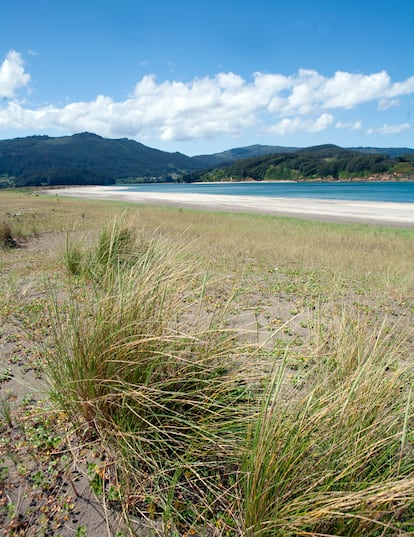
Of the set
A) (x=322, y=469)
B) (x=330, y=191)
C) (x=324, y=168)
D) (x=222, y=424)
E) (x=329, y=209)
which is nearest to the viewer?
(x=322, y=469)

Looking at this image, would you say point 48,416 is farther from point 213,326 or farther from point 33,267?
point 33,267

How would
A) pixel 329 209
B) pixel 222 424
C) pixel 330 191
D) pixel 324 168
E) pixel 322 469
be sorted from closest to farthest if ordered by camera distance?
1. pixel 322 469
2. pixel 222 424
3. pixel 329 209
4. pixel 330 191
5. pixel 324 168

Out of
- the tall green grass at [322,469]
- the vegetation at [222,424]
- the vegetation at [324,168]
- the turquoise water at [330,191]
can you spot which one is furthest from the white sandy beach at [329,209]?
the vegetation at [324,168]

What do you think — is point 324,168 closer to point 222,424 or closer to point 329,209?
point 329,209

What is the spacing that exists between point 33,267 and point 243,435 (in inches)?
291

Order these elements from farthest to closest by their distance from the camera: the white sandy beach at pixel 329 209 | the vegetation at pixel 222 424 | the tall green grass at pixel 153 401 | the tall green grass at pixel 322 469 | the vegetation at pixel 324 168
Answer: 1. the vegetation at pixel 324 168
2. the white sandy beach at pixel 329 209
3. the tall green grass at pixel 153 401
4. the vegetation at pixel 222 424
5. the tall green grass at pixel 322 469

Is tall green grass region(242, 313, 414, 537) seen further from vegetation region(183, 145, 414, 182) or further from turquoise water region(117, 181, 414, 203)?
vegetation region(183, 145, 414, 182)

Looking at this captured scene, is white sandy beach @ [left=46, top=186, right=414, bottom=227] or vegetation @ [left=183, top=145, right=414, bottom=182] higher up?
vegetation @ [left=183, top=145, right=414, bottom=182]

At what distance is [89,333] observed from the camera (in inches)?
98.8

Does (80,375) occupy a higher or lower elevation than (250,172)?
lower

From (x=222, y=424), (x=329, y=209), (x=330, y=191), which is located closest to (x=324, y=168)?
(x=330, y=191)

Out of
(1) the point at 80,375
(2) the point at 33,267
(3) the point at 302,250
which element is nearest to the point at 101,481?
(1) the point at 80,375

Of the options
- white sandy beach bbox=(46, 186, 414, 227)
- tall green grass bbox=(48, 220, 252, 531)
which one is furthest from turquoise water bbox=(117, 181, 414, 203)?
tall green grass bbox=(48, 220, 252, 531)

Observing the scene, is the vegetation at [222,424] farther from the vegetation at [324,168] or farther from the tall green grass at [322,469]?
the vegetation at [324,168]
